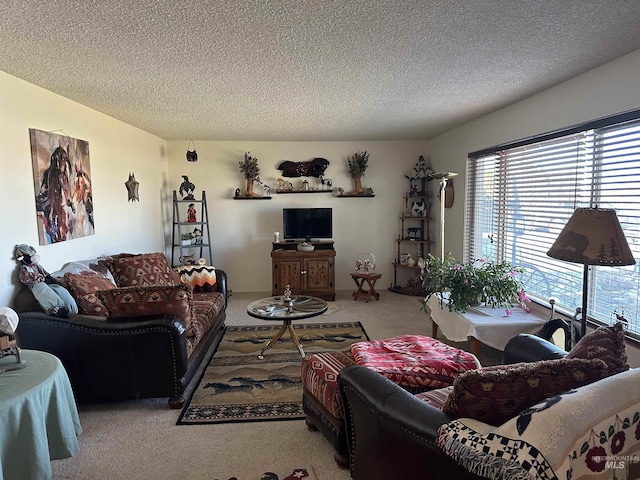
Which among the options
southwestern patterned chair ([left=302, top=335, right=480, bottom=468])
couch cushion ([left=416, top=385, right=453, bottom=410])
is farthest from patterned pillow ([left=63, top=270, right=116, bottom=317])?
couch cushion ([left=416, top=385, right=453, bottom=410])

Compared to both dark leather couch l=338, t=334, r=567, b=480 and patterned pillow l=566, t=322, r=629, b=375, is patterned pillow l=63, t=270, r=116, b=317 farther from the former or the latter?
patterned pillow l=566, t=322, r=629, b=375

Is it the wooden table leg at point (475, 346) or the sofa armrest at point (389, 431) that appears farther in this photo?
the wooden table leg at point (475, 346)

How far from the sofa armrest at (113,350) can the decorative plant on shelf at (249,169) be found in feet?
11.6

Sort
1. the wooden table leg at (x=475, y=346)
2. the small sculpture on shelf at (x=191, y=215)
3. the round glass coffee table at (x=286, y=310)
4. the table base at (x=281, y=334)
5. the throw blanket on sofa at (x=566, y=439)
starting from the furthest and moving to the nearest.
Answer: the small sculpture on shelf at (x=191, y=215)
the table base at (x=281, y=334)
the round glass coffee table at (x=286, y=310)
the wooden table leg at (x=475, y=346)
the throw blanket on sofa at (x=566, y=439)

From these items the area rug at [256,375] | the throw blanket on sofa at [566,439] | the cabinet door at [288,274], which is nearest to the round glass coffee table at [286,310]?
the area rug at [256,375]

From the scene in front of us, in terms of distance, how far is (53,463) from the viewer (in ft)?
7.38

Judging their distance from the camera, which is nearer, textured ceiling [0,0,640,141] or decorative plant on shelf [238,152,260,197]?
textured ceiling [0,0,640,141]

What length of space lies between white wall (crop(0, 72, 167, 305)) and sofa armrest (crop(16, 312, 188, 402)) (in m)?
0.41

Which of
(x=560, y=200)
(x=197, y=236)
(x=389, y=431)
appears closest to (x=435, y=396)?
(x=389, y=431)

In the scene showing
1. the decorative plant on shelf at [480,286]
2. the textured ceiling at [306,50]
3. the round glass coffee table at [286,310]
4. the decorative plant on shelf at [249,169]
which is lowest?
the round glass coffee table at [286,310]

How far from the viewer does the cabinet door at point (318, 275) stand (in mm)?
5809

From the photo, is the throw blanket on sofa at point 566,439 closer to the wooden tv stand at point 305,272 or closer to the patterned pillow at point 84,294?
the patterned pillow at point 84,294

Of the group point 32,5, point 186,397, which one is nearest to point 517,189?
point 186,397

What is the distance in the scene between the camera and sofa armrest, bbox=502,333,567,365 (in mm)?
2172
